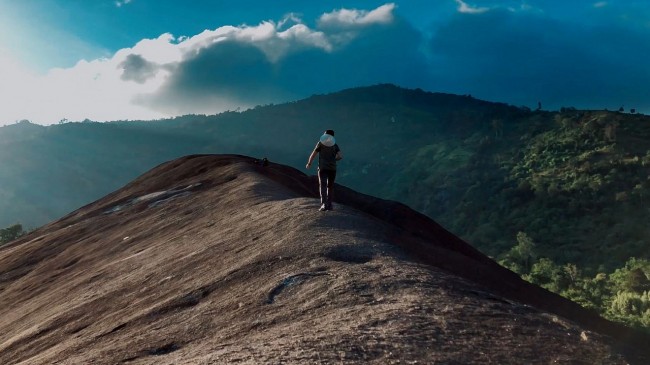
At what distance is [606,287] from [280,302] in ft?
185

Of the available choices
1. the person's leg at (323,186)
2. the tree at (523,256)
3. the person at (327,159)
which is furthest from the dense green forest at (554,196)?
the person at (327,159)

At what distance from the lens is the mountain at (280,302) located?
6809 mm

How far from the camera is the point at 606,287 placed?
5650 cm

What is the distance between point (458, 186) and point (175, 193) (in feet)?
361

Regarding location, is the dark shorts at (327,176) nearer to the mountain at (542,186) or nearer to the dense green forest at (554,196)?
the dense green forest at (554,196)

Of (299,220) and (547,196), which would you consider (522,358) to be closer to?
(299,220)

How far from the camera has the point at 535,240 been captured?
8644 cm

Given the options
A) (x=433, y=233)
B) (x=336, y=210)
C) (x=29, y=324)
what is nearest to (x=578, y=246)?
(x=433, y=233)

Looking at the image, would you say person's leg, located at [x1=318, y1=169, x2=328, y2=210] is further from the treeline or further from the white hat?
the treeline

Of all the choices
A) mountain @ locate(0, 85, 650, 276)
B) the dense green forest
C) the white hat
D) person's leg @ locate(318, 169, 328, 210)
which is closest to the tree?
the dense green forest

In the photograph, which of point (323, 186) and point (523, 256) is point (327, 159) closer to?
point (323, 186)

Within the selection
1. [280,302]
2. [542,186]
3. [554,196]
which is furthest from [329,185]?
[542,186]

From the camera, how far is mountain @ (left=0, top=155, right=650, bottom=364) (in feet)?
22.3

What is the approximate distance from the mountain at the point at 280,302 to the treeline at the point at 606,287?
101 feet
